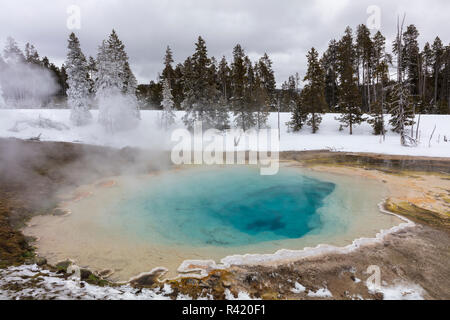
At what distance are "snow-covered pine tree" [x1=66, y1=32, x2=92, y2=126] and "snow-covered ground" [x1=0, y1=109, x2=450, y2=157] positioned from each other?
1479 millimetres

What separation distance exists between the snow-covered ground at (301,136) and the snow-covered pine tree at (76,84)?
58.2 inches

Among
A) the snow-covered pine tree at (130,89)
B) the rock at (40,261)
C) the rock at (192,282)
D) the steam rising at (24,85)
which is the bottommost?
the rock at (192,282)

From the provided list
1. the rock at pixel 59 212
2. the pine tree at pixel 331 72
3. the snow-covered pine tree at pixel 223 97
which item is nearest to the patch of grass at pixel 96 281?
the rock at pixel 59 212

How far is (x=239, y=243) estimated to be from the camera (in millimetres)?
9000

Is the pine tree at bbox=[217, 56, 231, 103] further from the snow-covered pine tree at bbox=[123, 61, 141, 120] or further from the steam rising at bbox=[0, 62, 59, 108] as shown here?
the steam rising at bbox=[0, 62, 59, 108]

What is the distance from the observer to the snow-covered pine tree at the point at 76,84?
29.7 metres

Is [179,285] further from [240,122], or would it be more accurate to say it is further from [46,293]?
[240,122]

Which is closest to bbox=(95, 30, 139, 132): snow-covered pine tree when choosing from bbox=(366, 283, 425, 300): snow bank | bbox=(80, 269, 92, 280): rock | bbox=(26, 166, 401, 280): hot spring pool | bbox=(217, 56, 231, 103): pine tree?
bbox=(26, 166, 401, 280): hot spring pool

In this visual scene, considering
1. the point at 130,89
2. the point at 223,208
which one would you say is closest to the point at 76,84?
the point at 130,89

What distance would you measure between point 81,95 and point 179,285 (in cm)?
3152

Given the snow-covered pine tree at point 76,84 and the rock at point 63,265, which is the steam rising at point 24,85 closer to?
the snow-covered pine tree at point 76,84

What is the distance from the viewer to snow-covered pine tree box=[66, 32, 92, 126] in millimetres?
29656

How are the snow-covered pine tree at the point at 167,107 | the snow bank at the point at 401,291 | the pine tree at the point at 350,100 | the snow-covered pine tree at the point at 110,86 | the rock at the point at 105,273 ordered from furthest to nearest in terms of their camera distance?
the snow-covered pine tree at the point at 167,107
the pine tree at the point at 350,100
the snow-covered pine tree at the point at 110,86
the rock at the point at 105,273
the snow bank at the point at 401,291
